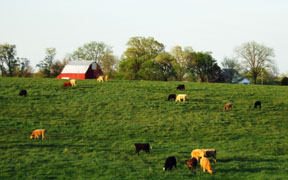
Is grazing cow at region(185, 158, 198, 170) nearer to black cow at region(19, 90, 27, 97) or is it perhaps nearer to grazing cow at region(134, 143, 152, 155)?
grazing cow at region(134, 143, 152, 155)

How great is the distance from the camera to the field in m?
18.0

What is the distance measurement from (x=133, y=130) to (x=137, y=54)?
64024mm

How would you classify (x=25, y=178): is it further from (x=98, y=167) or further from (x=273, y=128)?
(x=273, y=128)

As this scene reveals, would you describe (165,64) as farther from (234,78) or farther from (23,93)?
(23,93)

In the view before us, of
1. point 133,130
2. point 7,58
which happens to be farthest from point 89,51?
point 133,130

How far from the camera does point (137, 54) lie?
9069cm

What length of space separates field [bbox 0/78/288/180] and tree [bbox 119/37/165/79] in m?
38.7

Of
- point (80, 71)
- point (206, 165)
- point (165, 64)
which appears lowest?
point (206, 165)

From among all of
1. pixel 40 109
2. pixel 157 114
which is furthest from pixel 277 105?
pixel 40 109

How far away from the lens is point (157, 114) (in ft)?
108

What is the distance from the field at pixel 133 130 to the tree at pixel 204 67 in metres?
42.3

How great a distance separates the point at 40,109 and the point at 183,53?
61593 millimetres

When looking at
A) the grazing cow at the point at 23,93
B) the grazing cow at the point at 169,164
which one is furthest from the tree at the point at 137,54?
the grazing cow at the point at 169,164

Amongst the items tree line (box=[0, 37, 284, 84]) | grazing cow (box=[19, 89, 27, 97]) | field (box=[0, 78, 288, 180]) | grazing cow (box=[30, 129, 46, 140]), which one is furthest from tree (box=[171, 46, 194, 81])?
grazing cow (box=[30, 129, 46, 140])
